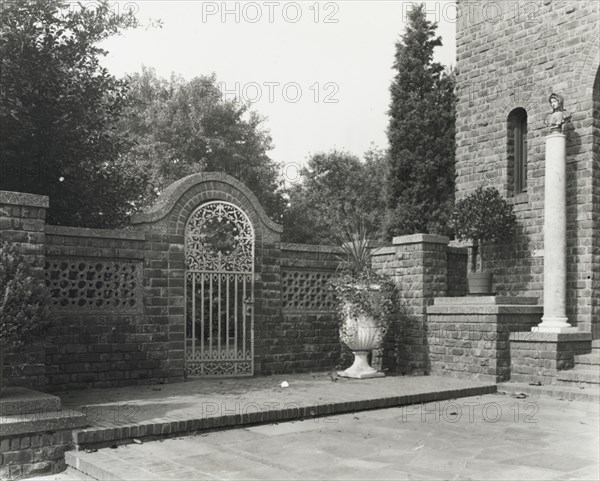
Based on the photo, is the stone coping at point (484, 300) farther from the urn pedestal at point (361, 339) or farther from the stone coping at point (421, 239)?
the urn pedestal at point (361, 339)

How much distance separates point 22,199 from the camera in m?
6.11

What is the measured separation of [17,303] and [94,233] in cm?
272

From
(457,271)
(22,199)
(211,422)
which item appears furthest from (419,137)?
(211,422)

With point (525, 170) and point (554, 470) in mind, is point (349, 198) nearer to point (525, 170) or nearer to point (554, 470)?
point (525, 170)

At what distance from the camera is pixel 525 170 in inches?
442

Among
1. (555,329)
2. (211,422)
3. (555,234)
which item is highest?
(555,234)

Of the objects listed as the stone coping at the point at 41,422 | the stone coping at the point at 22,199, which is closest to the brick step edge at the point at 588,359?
the stone coping at the point at 41,422

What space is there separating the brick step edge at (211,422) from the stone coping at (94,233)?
288cm

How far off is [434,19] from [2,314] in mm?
17979

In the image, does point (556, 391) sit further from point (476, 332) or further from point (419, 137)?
point (419, 137)

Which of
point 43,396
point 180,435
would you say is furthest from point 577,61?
point 43,396

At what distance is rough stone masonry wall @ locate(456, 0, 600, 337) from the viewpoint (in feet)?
32.3

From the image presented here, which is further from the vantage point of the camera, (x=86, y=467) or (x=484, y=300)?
(x=484, y=300)

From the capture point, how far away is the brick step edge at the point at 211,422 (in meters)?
5.22
